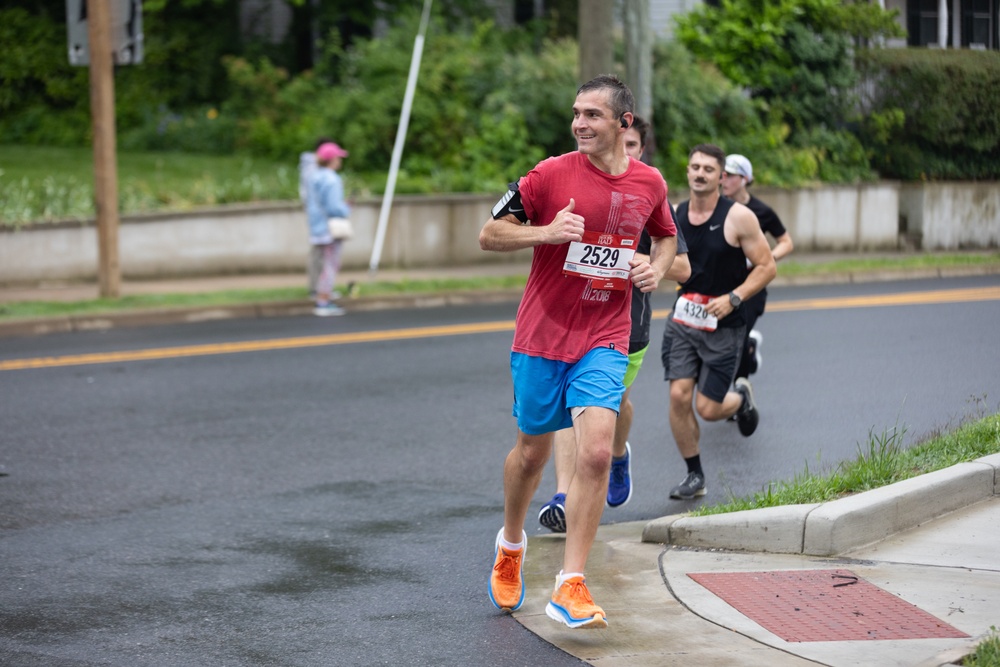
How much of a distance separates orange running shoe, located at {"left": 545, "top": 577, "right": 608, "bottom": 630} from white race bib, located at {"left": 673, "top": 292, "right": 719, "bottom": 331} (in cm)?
290

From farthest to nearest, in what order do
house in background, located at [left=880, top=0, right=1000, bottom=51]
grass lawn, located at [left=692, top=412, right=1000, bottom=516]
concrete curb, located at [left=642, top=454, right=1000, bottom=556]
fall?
house in background, located at [left=880, top=0, right=1000, bottom=51] < grass lawn, located at [left=692, top=412, right=1000, bottom=516] < concrete curb, located at [left=642, top=454, right=1000, bottom=556]

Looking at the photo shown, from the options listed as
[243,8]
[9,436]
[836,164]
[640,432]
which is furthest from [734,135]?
[9,436]

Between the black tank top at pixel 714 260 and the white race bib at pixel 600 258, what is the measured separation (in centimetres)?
249

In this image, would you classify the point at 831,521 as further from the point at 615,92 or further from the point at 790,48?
the point at 790,48

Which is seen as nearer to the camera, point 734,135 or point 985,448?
point 985,448

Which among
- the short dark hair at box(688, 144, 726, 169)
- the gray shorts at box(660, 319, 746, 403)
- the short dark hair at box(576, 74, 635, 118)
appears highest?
the short dark hair at box(576, 74, 635, 118)

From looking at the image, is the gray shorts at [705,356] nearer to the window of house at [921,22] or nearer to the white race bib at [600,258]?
the white race bib at [600,258]

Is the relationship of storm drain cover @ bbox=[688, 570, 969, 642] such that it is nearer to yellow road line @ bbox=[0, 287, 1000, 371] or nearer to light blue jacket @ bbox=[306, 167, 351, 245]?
yellow road line @ bbox=[0, 287, 1000, 371]

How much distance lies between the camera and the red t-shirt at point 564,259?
519cm

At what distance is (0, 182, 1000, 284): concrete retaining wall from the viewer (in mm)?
17109

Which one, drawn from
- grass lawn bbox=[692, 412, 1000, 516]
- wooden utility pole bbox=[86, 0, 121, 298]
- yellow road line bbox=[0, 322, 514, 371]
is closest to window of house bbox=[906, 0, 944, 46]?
yellow road line bbox=[0, 322, 514, 371]

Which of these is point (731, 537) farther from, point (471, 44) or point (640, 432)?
point (471, 44)

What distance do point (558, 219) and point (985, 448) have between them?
3.29 metres

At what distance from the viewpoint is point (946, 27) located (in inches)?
941
